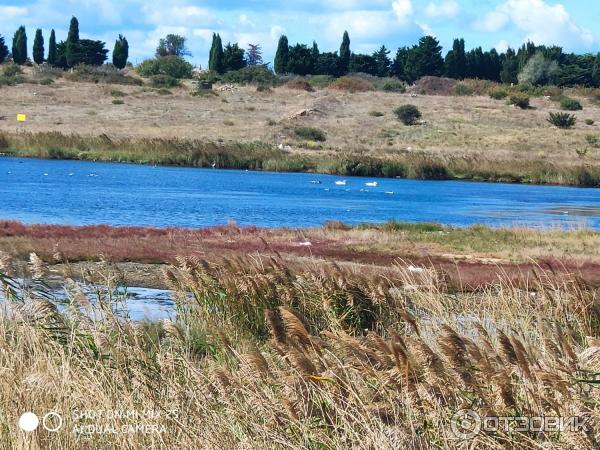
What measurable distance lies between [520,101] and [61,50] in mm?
52247

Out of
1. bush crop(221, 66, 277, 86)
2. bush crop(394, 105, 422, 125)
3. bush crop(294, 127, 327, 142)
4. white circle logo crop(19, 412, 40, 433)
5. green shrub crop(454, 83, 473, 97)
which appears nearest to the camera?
white circle logo crop(19, 412, 40, 433)

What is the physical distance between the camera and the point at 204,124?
76625 mm

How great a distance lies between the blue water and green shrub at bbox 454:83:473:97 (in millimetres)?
37718

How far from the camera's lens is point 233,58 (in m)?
110

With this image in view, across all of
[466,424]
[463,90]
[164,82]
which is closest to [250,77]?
[164,82]

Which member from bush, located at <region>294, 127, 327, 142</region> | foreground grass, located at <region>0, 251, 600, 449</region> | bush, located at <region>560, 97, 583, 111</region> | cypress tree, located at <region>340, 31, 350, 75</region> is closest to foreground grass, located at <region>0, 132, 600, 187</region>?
bush, located at <region>294, 127, 327, 142</region>

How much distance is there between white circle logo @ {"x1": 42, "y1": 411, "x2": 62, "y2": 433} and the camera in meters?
6.09

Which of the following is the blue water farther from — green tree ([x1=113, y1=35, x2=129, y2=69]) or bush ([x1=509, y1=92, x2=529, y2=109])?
green tree ([x1=113, y1=35, x2=129, y2=69])

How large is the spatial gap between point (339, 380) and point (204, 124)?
235 ft

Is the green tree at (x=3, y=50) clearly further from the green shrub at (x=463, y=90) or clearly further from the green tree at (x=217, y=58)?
the green shrub at (x=463, y=90)

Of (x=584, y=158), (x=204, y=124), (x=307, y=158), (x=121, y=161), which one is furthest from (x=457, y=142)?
(x=121, y=161)

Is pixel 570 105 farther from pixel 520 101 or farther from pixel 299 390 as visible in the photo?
pixel 299 390

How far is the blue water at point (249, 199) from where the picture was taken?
34656 millimetres

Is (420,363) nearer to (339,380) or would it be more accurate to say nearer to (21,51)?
(339,380)
